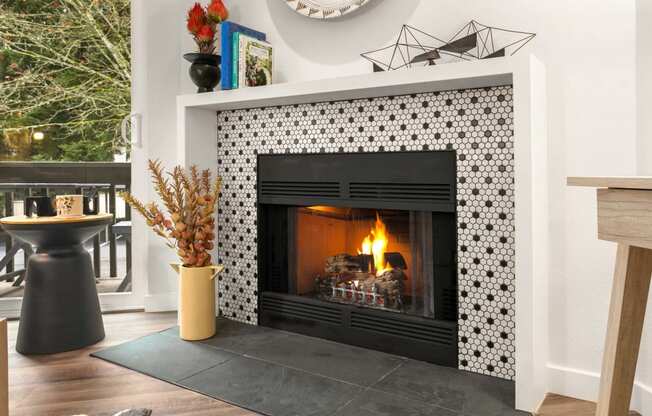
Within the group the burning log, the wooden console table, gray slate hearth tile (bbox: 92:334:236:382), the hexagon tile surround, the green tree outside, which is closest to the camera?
the wooden console table

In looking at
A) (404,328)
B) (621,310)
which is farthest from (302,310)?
(621,310)

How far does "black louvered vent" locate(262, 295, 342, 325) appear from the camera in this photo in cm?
242

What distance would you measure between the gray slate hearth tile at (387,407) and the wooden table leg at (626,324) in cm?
63

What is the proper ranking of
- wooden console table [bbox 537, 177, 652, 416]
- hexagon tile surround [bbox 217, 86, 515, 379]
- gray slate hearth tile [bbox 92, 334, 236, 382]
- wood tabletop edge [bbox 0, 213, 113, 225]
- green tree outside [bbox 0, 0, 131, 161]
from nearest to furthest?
1. wooden console table [bbox 537, 177, 652, 416]
2. hexagon tile surround [bbox 217, 86, 515, 379]
3. gray slate hearth tile [bbox 92, 334, 236, 382]
4. wood tabletop edge [bbox 0, 213, 113, 225]
5. green tree outside [bbox 0, 0, 131, 161]

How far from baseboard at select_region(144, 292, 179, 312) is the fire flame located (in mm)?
1269

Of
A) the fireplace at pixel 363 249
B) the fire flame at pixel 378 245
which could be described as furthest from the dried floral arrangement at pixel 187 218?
the fire flame at pixel 378 245

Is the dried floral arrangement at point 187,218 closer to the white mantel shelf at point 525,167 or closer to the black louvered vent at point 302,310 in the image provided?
the black louvered vent at point 302,310

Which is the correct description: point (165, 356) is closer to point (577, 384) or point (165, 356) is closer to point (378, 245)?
point (378, 245)

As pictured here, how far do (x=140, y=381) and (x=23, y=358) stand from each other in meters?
0.66

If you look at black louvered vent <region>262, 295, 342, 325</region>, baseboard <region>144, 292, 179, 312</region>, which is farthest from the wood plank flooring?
baseboard <region>144, 292, 179, 312</region>

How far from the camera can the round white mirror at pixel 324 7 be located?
7.83 ft

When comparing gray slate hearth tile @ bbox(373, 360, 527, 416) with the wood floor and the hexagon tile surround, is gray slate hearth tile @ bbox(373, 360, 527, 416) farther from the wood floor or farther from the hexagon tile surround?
the wood floor

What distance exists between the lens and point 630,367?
3.84 ft

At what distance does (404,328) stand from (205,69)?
1.55 metres
